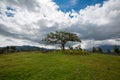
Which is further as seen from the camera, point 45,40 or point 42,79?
point 45,40

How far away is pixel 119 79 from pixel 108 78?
1.36m

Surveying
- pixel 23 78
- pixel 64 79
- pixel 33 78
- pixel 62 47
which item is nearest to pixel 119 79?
pixel 64 79

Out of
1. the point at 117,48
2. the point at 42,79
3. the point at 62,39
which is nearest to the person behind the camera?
the point at 42,79

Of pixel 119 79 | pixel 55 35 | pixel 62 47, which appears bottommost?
pixel 119 79

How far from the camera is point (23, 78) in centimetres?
1861

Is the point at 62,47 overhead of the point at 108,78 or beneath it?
overhead

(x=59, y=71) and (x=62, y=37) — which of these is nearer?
(x=59, y=71)

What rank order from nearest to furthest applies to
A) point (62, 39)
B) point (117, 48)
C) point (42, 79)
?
point (42, 79) → point (62, 39) → point (117, 48)

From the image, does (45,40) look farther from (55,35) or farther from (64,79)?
(64,79)

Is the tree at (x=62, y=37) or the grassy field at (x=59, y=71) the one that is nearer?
the grassy field at (x=59, y=71)

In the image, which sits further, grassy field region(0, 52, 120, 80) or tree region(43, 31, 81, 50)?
tree region(43, 31, 81, 50)

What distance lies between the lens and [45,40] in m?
71.5

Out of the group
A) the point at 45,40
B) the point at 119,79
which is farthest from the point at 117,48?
the point at 119,79

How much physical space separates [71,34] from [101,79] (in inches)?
2087
